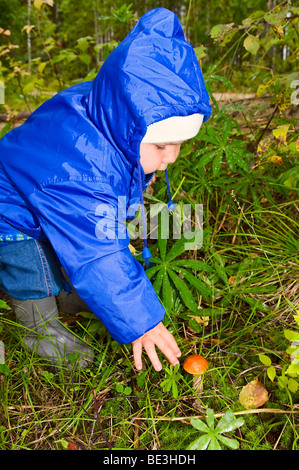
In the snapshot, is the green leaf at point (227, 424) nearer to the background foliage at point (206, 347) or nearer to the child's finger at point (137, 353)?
the background foliage at point (206, 347)

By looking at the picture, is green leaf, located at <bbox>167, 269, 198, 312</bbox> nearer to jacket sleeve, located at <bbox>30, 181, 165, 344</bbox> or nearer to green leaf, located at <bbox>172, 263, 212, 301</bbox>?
green leaf, located at <bbox>172, 263, 212, 301</bbox>

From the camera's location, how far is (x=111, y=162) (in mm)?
1476

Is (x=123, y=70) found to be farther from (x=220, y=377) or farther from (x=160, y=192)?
(x=220, y=377)

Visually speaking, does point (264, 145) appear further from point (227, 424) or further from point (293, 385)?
point (227, 424)

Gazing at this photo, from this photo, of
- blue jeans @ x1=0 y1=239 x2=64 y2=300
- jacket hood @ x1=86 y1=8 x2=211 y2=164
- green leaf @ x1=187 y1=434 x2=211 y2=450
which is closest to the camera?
green leaf @ x1=187 y1=434 x2=211 y2=450

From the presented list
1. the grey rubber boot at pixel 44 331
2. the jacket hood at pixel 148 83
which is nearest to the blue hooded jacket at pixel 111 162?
the jacket hood at pixel 148 83

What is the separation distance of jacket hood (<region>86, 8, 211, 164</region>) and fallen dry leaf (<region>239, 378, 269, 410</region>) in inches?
41.7

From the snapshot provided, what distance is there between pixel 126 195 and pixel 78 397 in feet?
2.97

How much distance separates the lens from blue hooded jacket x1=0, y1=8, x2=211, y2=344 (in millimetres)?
1339

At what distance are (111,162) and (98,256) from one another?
1.26ft

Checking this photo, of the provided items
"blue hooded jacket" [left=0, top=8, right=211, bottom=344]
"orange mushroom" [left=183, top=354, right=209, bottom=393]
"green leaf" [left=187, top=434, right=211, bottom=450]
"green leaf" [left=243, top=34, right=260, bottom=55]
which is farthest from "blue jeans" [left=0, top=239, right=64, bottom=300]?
"green leaf" [left=243, top=34, right=260, bottom=55]

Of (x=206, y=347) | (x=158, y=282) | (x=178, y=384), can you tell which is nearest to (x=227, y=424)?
(x=178, y=384)

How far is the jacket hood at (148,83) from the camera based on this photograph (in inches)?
52.3

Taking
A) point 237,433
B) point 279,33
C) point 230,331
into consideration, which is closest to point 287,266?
point 230,331
